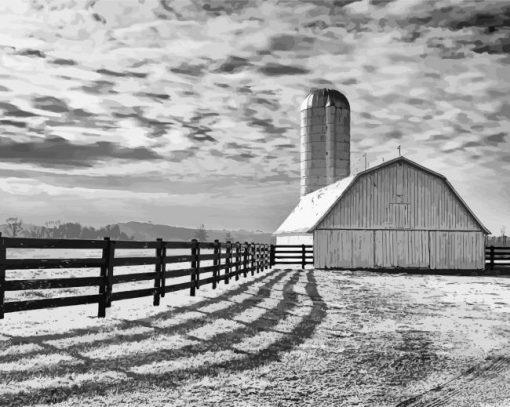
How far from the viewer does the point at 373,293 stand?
1753cm

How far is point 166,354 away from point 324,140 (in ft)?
136

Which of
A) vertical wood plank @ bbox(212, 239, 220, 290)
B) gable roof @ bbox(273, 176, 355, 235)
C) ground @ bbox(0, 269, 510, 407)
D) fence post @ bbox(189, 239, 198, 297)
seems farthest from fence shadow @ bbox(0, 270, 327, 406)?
gable roof @ bbox(273, 176, 355, 235)

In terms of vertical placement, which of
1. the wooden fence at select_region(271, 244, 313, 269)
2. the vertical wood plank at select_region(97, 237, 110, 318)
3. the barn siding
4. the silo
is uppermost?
the silo

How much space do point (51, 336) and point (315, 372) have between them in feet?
13.0

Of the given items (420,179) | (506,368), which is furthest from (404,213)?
(506,368)

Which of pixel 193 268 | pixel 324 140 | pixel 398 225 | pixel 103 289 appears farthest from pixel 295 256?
pixel 103 289

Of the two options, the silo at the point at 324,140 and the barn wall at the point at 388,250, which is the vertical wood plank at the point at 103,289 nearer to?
the barn wall at the point at 388,250

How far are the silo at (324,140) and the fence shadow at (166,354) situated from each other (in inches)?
1425

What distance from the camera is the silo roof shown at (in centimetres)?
4838

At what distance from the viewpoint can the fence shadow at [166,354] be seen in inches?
227

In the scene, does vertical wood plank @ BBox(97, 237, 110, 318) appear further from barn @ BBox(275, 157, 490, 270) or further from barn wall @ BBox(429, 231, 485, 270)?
barn wall @ BBox(429, 231, 485, 270)

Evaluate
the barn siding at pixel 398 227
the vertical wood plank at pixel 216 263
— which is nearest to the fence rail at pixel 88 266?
the vertical wood plank at pixel 216 263

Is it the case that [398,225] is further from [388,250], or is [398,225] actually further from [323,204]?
[323,204]

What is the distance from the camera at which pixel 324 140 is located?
47438mm
